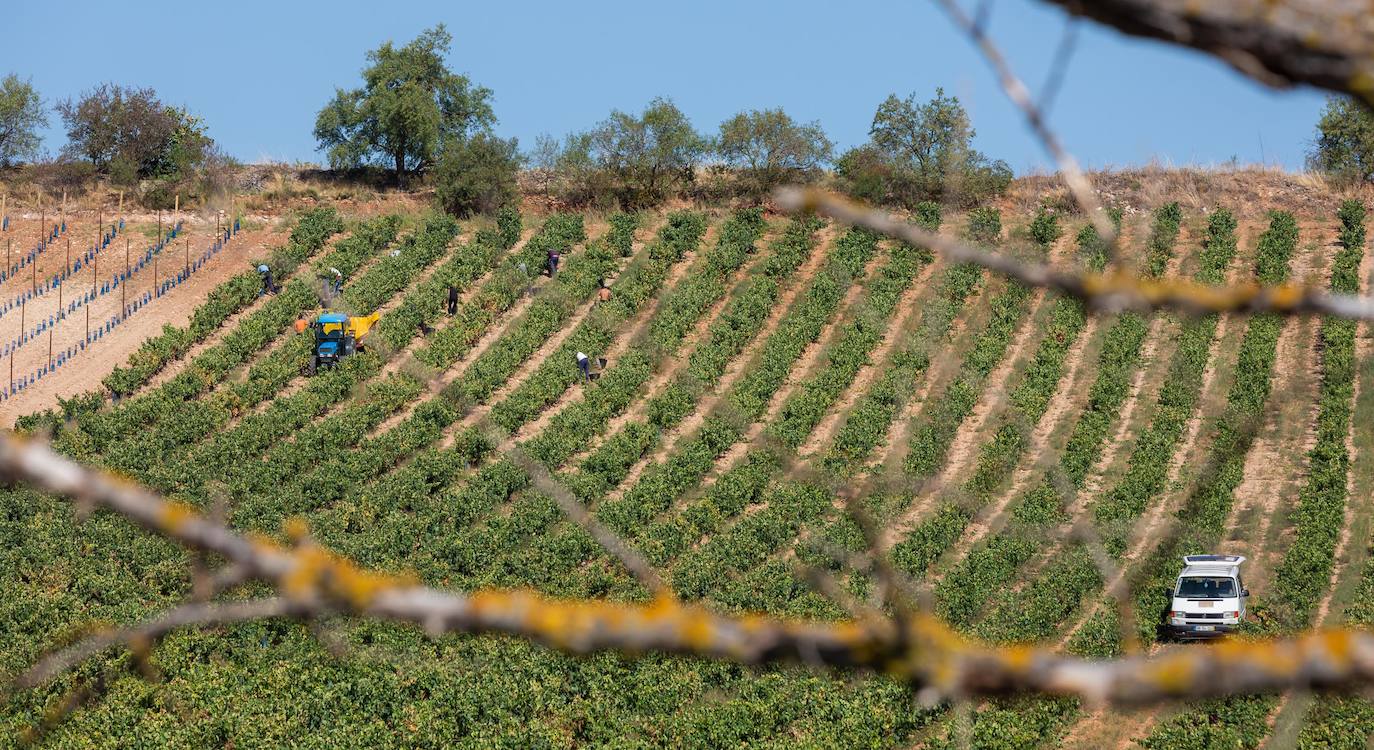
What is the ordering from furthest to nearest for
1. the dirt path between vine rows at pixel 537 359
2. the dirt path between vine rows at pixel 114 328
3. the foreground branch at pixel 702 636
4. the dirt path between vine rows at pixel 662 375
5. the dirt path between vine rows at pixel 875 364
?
1. the dirt path between vine rows at pixel 114 328
2. the dirt path between vine rows at pixel 537 359
3. the dirt path between vine rows at pixel 875 364
4. the dirt path between vine rows at pixel 662 375
5. the foreground branch at pixel 702 636

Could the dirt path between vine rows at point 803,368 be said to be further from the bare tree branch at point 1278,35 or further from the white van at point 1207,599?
the bare tree branch at point 1278,35

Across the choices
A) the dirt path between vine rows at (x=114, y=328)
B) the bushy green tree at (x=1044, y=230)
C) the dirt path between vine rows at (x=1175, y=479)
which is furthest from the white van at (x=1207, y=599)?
the dirt path between vine rows at (x=114, y=328)

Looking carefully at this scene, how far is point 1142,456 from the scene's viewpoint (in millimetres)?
28281

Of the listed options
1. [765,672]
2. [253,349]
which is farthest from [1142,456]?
[253,349]

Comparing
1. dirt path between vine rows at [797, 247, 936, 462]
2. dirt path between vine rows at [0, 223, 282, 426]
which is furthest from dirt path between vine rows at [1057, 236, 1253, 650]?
dirt path between vine rows at [0, 223, 282, 426]

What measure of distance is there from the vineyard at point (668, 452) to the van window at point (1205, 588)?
0.66 meters

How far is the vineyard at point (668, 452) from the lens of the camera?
1745cm

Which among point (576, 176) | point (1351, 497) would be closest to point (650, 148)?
point (576, 176)

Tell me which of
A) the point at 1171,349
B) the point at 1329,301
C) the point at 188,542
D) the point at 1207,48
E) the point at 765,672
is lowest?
the point at 765,672

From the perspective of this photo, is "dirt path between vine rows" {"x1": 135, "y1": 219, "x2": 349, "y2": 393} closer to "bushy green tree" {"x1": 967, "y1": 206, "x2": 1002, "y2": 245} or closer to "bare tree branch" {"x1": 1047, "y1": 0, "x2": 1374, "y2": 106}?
"bushy green tree" {"x1": 967, "y1": 206, "x2": 1002, "y2": 245}

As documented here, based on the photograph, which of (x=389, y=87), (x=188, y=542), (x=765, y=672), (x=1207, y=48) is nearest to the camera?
(x=188, y=542)

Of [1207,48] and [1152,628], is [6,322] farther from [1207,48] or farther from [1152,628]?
[1207,48]

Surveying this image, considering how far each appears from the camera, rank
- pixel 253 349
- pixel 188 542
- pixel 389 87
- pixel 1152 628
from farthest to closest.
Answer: pixel 389 87
pixel 253 349
pixel 1152 628
pixel 188 542

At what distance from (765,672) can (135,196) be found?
3088 centimetres
